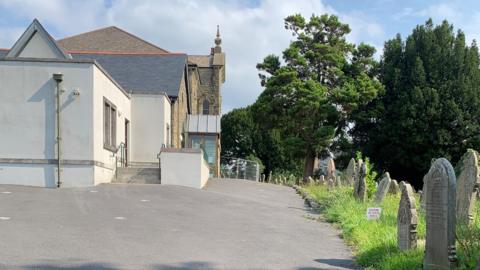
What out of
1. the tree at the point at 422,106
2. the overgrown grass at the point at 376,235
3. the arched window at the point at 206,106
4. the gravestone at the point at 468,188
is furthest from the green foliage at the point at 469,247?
the arched window at the point at 206,106

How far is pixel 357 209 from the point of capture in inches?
475

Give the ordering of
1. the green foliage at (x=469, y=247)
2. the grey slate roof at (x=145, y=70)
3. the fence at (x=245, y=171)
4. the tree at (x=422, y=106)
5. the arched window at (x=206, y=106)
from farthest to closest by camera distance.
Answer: the arched window at (x=206, y=106)
the tree at (x=422, y=106)
the fence at (x=245, y=171)
the grey slate roof at (x=145, y=70)
the green foliage at (x=469, y=247)

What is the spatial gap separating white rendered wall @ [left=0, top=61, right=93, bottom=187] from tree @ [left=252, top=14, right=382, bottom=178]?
59.7ft

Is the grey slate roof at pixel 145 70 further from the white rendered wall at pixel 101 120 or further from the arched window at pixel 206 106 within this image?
the arched window at pixel 206 106

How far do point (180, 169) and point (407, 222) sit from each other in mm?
12138

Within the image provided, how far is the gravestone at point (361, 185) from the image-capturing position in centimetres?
1440

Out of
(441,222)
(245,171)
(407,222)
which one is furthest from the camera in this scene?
(245,171)

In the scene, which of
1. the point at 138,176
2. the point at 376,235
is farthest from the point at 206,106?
the point at 376,235

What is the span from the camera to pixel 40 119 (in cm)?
1612

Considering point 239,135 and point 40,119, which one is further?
point 239,135

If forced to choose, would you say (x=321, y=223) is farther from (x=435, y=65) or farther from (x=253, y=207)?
(x=435, y=65)

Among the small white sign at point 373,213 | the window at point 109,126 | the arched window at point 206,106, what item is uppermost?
the arched window at point 206,106

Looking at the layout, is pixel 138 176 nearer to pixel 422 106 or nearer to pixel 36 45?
pixel 36 45

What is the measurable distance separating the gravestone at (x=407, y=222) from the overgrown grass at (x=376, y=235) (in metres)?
0.14
